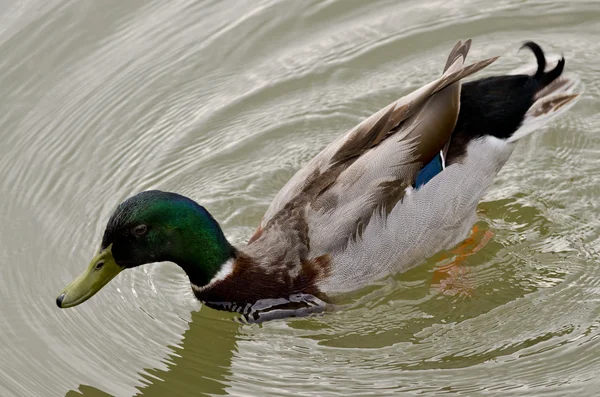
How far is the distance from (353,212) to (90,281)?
1.63 metres

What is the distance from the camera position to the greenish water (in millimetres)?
6527

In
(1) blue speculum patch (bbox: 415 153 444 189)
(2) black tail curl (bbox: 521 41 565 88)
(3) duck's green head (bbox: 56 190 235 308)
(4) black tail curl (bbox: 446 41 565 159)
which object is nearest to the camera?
(3) duck's green head (bbox: 56 190 235 308)

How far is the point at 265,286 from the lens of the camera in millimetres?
6688

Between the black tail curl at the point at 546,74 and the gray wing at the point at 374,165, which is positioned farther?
the black tail curl at the point at 546,74

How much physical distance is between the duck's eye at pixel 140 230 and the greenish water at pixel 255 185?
32.3 inches

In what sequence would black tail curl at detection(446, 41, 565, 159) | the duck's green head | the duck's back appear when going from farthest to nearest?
black tail curl at detection(446, 41, 565, 159) < the duck's back < the duck's green head

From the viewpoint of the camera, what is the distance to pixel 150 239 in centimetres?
643

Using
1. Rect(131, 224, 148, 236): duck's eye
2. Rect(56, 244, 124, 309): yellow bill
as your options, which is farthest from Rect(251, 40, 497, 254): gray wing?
Rect(56, 244, 124, 309): yellow bill

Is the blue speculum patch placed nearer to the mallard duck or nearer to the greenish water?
the mallard duck

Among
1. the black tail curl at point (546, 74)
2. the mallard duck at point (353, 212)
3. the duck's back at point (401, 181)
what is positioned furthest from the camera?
the black tail curl at point (546, 74)

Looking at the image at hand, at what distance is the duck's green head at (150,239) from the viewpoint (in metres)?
6.30

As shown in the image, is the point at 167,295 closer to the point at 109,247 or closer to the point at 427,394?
the point at 109,247

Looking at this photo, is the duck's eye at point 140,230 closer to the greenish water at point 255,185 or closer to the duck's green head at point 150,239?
the duck's green head at point 150,239

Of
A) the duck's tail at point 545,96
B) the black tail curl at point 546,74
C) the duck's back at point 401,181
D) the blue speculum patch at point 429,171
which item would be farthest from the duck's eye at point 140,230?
the black tail curl at point 546,74
